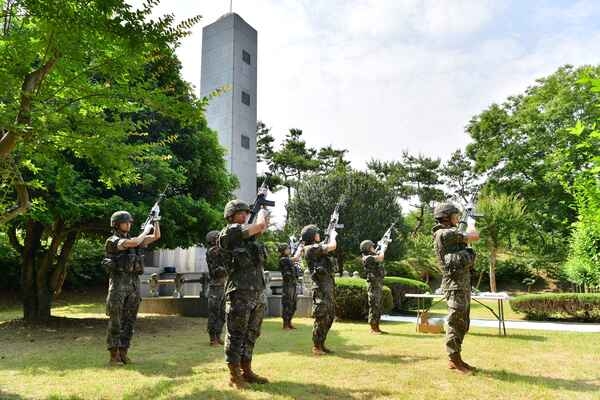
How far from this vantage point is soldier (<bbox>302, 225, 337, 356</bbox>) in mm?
8149

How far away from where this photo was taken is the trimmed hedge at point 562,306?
14.6m

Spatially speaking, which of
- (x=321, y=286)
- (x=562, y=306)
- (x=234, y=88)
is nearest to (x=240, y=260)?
(x=321, y=286)

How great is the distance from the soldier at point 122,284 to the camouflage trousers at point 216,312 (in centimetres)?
243

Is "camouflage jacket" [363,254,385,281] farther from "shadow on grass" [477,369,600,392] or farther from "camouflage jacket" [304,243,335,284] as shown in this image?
→ "shadow on grass" [477,369,600,392]

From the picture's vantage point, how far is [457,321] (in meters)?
6.47

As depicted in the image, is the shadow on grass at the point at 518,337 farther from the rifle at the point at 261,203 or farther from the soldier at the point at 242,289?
the rifle at the point at 261,203

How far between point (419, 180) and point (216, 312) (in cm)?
3834

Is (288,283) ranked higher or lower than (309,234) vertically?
lower

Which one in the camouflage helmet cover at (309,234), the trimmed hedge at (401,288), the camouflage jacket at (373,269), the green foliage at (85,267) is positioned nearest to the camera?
the camouflage helmet cover at (309,234)

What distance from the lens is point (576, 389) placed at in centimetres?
579

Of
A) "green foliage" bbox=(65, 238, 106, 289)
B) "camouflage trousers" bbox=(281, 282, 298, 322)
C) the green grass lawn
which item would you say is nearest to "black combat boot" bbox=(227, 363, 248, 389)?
the green grass lawn

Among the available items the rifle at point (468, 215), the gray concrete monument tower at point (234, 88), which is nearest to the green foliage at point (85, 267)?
the gray concrete monument tower at point (234, 88)

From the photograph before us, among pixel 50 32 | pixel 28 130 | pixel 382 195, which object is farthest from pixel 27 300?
pixel 382 195

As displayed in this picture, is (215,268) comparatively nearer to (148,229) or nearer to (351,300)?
(148,229)
